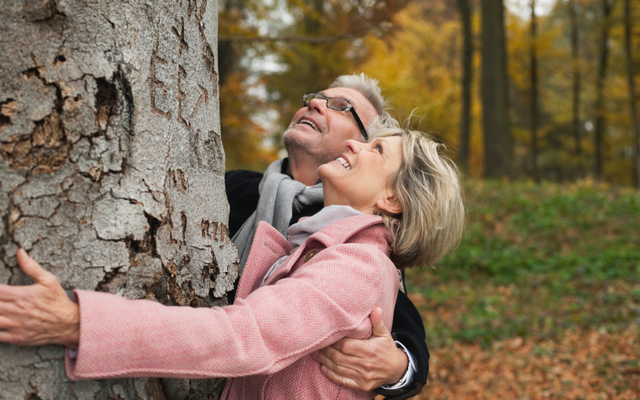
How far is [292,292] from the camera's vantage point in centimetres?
138

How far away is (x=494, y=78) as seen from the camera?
11.4 metres

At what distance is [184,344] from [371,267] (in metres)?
0.61

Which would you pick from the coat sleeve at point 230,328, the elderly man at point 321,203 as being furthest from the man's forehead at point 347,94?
the coat sleeve at point 230,328

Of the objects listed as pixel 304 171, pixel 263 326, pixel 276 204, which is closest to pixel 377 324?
pixel 263 326

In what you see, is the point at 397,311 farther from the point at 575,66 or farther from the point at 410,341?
the point at 575,66

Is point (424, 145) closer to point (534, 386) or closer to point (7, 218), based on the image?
point (7, 218)

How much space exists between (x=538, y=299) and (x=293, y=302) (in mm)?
6630

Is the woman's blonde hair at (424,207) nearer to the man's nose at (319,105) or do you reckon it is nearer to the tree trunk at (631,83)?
the man's nose at (319,105)

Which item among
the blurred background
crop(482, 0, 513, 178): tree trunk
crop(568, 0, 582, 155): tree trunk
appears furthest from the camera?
crop(568, 0, 582, 155): tree trunk

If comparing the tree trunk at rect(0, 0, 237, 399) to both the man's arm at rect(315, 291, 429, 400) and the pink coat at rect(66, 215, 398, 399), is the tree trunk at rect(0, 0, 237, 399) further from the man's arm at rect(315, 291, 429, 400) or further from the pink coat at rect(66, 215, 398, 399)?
the man's arm at rect(315, 291, 429, 400)

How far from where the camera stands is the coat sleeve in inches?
46.6

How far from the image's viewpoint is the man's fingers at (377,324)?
1570mm

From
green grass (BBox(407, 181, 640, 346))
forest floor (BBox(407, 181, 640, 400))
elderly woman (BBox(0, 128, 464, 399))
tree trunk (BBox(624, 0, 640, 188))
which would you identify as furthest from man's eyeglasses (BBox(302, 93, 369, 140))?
tree trunk (BBox(624, 0, 640, 188))

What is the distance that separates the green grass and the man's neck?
2.68m
